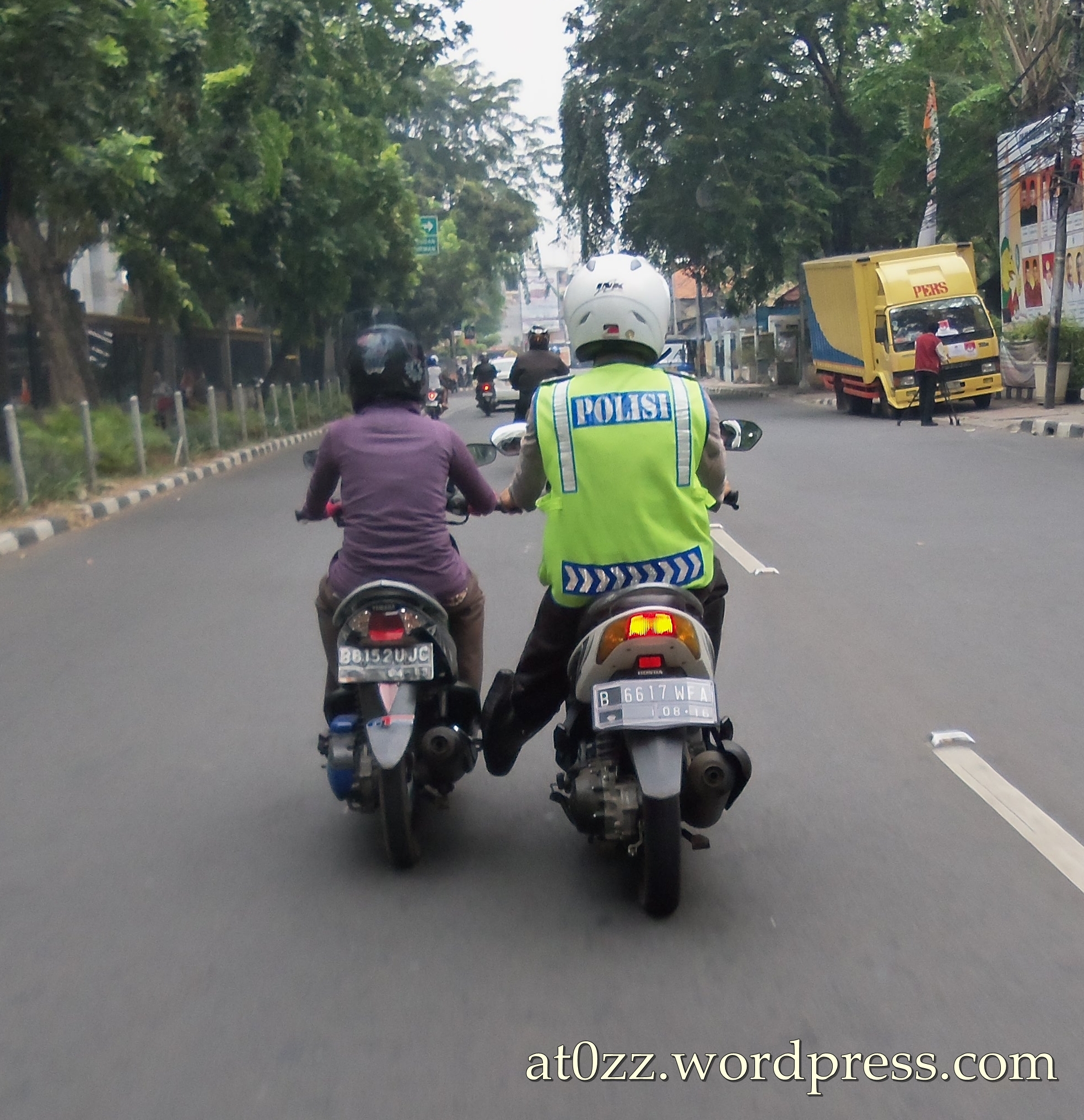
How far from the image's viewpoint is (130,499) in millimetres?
17734

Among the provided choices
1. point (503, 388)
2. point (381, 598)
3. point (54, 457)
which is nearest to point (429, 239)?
point (503, 388)

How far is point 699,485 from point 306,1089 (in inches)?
78.5

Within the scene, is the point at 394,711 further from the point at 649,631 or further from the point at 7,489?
the point at 7,489

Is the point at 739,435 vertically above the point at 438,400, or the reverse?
the point at 739,435

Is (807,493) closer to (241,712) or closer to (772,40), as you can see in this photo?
(241,712)

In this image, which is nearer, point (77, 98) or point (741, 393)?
point (77, 98)

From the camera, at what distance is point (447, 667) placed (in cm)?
450

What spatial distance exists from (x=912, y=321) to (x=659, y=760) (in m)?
25.6

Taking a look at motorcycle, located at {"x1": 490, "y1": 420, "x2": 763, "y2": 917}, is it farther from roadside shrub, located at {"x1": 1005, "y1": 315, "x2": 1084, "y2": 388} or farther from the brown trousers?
roadside shrub, located at {"x1": 1005, "y1": 315, "x2": 1084, "y2": 388}

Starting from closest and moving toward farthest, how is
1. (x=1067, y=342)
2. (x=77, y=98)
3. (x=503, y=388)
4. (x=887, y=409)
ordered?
1. (x=77, y=98)
2. (x=1067, y=342)
3. (x=887, y=409)
4. (x=503, y=388)

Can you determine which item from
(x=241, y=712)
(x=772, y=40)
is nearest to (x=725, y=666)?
(x=241, y=712)

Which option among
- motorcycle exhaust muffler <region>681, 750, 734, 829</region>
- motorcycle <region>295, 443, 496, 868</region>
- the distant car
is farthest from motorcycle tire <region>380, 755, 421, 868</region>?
the distant car

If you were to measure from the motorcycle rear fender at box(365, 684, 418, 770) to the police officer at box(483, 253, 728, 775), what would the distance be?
0.46m

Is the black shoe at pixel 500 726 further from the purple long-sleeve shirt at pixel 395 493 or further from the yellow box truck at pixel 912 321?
the yellow box truck at pixel 912 321
